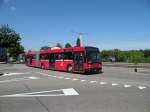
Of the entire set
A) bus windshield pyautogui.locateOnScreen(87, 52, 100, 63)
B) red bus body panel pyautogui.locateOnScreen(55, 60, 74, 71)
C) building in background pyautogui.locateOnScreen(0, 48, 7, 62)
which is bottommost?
red bus body panel pyautogui.locateOnScreen(55, 60, 74, 71)

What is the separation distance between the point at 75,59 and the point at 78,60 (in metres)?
0.64

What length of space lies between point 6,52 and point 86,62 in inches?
3115

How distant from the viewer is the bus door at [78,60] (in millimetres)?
28664

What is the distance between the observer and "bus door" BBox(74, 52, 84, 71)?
28.7 metres

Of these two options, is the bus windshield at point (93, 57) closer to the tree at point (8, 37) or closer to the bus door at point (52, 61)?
the bus door at point (52, 61)

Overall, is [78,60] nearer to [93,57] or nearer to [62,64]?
[93,57]

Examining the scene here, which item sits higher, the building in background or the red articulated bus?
the building in background

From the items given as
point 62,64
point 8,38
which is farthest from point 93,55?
point 8,38

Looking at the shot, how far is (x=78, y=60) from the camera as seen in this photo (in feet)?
95.7

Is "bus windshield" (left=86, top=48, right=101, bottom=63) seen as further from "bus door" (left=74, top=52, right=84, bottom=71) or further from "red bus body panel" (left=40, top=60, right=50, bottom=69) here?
"red bus body panel" (left=40, top=60, right=50, bottom=69)

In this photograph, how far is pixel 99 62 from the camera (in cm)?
2912

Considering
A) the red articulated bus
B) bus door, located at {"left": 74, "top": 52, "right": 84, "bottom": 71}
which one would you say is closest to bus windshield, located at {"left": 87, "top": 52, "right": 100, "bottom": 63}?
the red articulated bus

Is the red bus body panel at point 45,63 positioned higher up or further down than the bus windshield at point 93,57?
further down

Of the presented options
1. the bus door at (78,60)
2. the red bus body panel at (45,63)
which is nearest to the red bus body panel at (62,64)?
the bus door at (78,60)
